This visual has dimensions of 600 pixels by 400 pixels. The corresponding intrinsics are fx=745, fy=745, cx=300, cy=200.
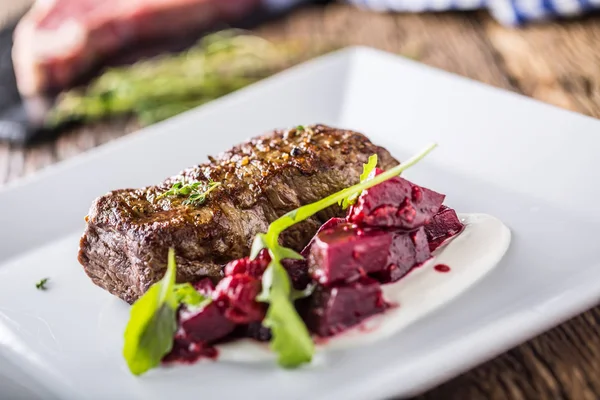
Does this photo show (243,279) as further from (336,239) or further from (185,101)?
(185,101)

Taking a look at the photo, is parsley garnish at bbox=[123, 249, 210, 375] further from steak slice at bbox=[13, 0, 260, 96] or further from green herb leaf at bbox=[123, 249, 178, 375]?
steak slice at bbox=[13, 0, 260, 96]

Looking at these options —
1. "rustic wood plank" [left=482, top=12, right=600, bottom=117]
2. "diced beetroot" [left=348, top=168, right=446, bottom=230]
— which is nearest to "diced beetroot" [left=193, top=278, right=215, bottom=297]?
"diced beetroot" [left=348, top=168, right=446, bottom=230]

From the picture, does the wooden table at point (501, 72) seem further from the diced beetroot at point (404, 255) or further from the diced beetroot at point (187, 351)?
the diced beetroot at point (187, 351)

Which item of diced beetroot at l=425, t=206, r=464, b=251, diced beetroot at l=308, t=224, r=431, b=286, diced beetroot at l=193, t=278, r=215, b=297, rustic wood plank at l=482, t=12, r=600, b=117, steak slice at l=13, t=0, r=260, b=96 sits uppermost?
diced beetroot at l=308, t=224, r=431, b=286

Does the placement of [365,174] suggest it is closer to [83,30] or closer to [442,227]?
[442,227]

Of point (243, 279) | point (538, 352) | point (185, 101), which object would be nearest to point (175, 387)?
point (243, 279)

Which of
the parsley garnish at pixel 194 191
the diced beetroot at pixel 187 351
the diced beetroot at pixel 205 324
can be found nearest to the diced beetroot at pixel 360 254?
the diced beetroot at pixel 205 324
